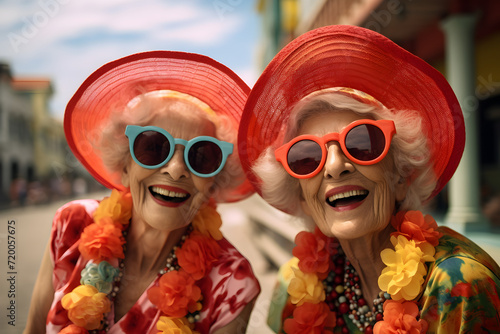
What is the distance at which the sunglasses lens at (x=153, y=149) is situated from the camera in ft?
6.45

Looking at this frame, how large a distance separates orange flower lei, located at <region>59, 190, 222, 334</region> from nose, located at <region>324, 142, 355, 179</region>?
30.2 inches

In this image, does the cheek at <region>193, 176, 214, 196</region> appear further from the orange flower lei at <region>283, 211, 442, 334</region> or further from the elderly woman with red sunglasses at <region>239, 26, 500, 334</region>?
the orange flower lei at <region>283, 211, 442, 334</region>

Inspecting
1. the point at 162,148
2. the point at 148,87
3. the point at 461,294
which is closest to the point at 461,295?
the point at 461,294

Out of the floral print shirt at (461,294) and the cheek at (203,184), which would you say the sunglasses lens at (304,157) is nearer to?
the cheek at (203,184)

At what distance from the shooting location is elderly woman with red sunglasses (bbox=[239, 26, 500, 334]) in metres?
1.61

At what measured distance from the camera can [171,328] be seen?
1.86 m

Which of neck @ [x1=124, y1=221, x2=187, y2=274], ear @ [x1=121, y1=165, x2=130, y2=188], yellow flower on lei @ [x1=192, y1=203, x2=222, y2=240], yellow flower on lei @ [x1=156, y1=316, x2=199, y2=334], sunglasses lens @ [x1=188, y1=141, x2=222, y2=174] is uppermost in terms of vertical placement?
sunglasses lens @ [x1=188, y1=141, x2=222, y2=174]

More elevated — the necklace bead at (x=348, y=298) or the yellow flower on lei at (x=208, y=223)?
the yellow flower on lei at (x=208, y=223)

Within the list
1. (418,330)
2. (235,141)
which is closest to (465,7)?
(235,141)

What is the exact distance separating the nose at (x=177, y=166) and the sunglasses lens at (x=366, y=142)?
31.7 inches

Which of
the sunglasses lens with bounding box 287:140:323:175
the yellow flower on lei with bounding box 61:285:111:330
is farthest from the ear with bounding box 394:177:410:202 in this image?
the yellow flower on lei with bounding box 61:285:111:330

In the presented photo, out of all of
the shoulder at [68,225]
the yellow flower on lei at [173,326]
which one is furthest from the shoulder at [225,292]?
the shoulder at [68,225]
